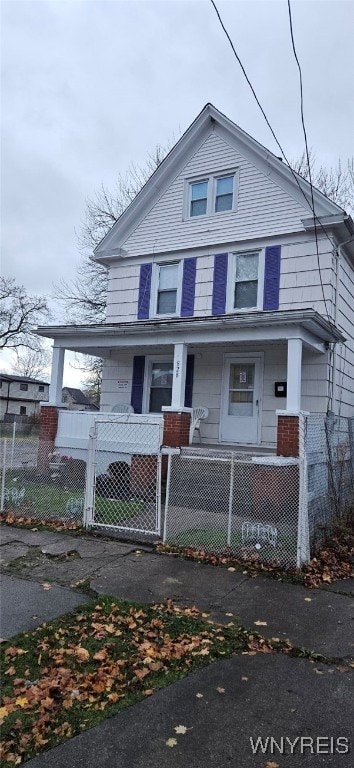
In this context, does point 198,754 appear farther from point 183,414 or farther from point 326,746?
point 183,414

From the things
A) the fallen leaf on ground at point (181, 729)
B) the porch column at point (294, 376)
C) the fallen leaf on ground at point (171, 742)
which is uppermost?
the porch column at point (294, 376)

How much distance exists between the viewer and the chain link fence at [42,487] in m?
8.29

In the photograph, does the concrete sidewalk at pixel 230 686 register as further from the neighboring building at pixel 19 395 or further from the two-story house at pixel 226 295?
the neighboring building at pixel 19 395

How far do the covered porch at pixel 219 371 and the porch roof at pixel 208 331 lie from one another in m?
0.02

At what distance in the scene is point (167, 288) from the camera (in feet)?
42.9

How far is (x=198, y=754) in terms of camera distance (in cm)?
270

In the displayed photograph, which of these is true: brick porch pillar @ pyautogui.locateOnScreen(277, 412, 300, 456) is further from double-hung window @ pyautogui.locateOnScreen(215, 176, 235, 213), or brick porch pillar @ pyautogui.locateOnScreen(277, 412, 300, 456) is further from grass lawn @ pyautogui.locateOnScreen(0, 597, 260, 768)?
double-hung window @ pyautogui.locateOnScreen(215, 176, 235, 213)

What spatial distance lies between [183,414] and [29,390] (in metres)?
56.2

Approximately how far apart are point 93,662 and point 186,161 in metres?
12.3

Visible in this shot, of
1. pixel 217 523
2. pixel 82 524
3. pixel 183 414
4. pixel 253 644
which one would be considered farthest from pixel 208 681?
pixel 183 414

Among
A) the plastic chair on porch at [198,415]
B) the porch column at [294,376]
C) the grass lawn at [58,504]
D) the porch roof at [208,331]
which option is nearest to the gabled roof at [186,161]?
the porch roof at [208,331]

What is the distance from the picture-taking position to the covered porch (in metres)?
9.69

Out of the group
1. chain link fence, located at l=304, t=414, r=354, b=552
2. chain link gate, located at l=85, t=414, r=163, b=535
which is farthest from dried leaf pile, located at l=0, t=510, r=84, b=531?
chain link fence, located at l=304, t=414, r=354, b=552

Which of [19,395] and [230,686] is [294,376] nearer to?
[230,686]
